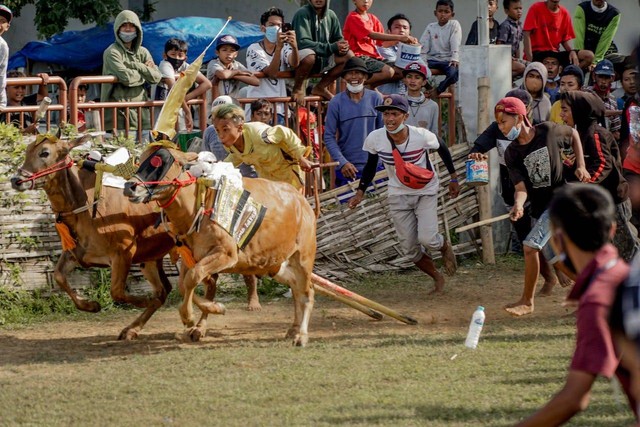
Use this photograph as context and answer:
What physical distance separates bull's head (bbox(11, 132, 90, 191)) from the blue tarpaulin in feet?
27.1

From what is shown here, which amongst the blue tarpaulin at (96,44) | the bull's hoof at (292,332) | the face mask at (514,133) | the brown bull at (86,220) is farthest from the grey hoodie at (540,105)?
the blue tarpaulin at (96,44)

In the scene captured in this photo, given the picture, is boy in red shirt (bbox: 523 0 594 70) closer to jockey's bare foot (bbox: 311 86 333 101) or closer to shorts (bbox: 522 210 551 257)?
jockey's bare foot (bbox: 311 86 333 101)

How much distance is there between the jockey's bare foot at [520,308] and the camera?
36.1 ft

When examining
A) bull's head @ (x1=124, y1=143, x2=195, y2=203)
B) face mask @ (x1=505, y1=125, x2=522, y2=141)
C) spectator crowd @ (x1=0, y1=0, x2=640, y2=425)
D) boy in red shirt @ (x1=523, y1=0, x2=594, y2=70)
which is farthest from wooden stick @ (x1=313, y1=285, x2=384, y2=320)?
boy in red shirt @ (x1=523, y1=0, x2=594, y2=70)

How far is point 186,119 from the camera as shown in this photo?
13.2 meters

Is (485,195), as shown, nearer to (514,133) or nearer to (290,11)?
(514,133)

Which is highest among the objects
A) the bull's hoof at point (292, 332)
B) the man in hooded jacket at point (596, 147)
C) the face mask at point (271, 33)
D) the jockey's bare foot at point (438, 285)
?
the face mask at point (271, 33)

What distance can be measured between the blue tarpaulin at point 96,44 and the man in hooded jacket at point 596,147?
27.6ft

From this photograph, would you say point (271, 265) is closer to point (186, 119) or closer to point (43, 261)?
point (43, 261)

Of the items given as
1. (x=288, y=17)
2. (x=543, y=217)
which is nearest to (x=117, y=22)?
(x=543, y=217)

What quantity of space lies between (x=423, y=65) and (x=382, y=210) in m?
1.85

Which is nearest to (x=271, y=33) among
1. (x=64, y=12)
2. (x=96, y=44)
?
(x=96, y=44)

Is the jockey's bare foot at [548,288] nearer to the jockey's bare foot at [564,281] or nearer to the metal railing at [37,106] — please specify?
the jockey's bare foot at [564,281]

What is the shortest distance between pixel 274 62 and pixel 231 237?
451 centimetres
